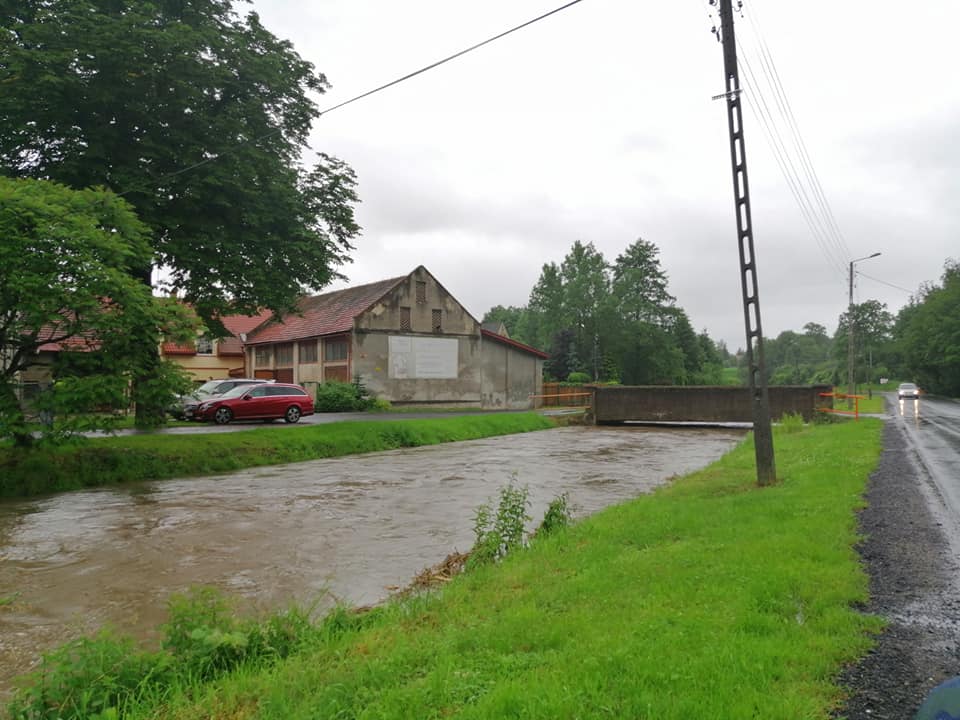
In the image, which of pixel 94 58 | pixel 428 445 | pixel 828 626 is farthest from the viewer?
pixel 428 445

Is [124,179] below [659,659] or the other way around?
the other way around

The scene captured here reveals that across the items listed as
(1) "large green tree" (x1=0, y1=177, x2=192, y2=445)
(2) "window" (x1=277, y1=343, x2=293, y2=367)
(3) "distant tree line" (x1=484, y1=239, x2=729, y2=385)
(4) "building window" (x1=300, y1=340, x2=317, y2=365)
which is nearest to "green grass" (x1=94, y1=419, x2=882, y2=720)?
(1) "large green tree" (x1=0, y1=177, x2=192, y2=445)

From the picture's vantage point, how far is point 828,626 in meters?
4.28

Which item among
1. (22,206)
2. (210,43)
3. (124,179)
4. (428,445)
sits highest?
(210,43)

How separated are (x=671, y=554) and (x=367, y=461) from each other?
12.7 m

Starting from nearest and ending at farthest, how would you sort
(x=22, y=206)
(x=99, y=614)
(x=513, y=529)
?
(x=99, y=614) < (x=513, y=529) < (x=22, y=206)

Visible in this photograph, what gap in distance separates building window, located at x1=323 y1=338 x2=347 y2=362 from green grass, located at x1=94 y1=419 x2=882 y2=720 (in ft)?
→ 104

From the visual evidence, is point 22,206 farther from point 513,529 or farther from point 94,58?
point 513,529

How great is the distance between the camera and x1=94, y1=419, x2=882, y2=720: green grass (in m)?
3.33

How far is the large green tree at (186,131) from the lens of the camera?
1455 cm

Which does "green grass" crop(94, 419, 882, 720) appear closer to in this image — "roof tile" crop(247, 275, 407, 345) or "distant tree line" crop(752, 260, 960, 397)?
"roof tile" crop(247, 275, 407, 345)

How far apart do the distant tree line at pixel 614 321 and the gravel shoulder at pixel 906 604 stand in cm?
5793

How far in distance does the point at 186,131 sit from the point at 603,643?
1672 centimetres

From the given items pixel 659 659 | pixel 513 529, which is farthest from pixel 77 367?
pixel 659 659
